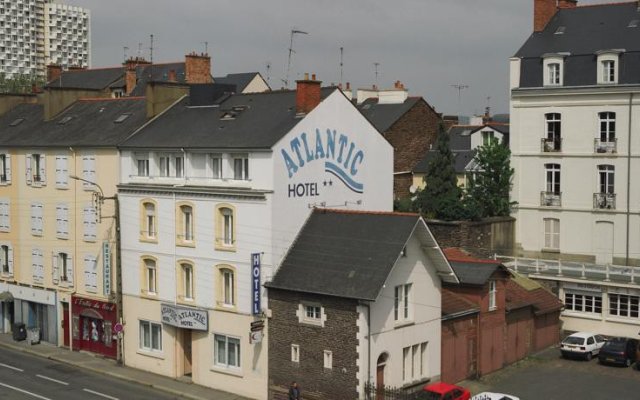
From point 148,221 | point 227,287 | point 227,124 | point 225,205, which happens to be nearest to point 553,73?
point 227,124

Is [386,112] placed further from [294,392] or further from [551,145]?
[294,392]

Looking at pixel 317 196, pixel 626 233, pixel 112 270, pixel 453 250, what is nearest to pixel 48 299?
pixel 112 270

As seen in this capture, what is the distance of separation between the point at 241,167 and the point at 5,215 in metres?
20.7

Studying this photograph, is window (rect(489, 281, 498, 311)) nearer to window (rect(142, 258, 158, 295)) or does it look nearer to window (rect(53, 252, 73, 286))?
window (rect(142, 258, 158, 295))

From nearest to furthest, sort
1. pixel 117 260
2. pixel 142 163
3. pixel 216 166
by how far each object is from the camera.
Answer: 1. pixel 216 166
2. pixel 142 163
3. pixel 117 260

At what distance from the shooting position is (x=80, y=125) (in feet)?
161

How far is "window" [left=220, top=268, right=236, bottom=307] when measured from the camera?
3838cm

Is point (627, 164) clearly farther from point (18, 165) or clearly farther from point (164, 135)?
point (18, 165)

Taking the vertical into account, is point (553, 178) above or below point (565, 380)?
above

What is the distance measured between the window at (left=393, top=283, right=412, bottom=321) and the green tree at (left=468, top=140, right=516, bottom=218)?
61.8ft

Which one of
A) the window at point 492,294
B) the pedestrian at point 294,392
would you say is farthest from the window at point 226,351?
the window at point 492,294

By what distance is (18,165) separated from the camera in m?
50.7

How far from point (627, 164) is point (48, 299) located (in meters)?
33.0

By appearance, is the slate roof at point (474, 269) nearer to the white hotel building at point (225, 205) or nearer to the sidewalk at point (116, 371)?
the white hotel building at point (225, 205)
